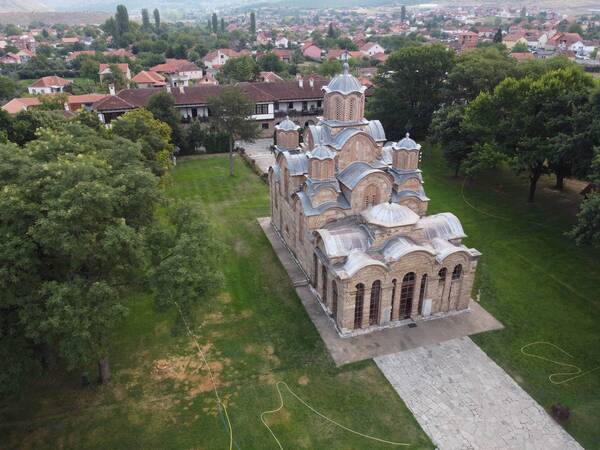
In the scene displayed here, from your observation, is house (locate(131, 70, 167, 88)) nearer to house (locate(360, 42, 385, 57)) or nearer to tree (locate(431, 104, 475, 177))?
tree (locate(431, 104, 475, 177))

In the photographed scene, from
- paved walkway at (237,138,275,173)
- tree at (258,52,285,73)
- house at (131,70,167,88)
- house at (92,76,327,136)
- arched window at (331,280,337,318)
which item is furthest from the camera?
tree at (258,52,285,73)

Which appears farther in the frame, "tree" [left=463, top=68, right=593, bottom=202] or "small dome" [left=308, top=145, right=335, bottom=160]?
"tree" [left=463, top=68, right=593, bottom=202]

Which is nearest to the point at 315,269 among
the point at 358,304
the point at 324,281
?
the point at 324,281

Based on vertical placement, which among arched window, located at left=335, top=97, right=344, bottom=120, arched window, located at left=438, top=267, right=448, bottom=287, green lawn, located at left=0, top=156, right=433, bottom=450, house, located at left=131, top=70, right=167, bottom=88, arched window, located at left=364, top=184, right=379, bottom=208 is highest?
arched window, located at left=335, top=97, right=344, bottom=120

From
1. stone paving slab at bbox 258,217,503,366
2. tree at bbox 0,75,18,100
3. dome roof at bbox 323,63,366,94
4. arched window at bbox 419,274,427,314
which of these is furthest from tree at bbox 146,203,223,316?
tree at bbox 0,75,18,100

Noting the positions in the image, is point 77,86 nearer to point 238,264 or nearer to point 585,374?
point 238,264

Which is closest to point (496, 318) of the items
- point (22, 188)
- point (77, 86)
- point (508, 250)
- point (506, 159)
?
point (508, 250)
